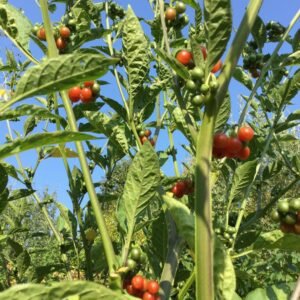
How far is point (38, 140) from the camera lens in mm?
1109

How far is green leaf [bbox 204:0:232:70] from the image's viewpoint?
1211 millimetres

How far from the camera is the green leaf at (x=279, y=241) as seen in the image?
1.41 metres

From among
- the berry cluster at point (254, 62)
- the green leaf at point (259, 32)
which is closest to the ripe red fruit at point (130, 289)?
the berry cluster at point (254, 62)

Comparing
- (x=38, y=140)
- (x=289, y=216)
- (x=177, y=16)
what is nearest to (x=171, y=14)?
(x=177, y=16)

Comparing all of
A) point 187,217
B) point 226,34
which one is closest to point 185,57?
point 226,34

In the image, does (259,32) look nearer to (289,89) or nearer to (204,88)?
(289,89)

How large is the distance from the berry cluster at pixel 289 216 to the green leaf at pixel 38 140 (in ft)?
2.63

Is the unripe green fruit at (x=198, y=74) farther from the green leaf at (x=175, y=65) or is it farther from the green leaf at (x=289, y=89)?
the green leaf at (x=289, y=89)

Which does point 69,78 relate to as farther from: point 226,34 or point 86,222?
point 86,222

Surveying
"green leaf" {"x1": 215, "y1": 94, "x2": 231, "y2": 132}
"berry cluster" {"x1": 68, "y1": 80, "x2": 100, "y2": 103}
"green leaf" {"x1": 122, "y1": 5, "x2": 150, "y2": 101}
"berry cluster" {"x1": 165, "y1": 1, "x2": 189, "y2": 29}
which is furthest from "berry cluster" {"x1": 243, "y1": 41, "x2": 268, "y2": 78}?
"green leaf" {"x1": 215, "y1": 94, "x2": 231, "y2": 132}

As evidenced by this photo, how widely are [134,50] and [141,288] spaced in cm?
101

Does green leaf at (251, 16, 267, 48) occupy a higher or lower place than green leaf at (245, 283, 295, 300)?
higher

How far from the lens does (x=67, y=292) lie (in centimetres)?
112

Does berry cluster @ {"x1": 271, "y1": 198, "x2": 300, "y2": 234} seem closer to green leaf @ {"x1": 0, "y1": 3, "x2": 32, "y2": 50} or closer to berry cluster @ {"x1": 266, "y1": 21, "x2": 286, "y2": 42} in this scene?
green leaf @ {"x1": 0, "y1": 3, "x2": 32, "y2": 50}
